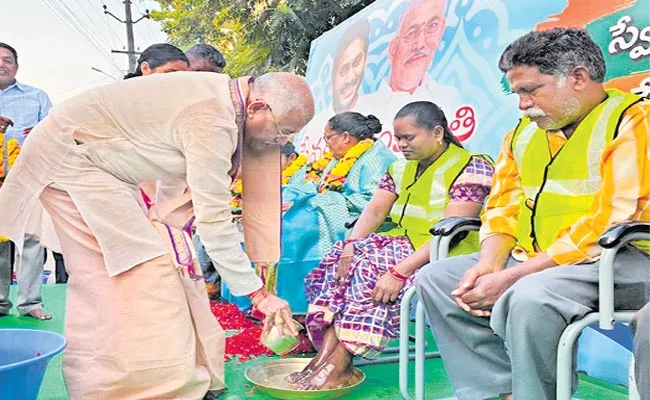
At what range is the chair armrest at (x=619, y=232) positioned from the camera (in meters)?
1.50

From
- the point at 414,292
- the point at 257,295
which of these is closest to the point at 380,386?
the point at 414,292

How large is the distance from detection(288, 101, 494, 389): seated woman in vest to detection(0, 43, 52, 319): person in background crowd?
217 centimetres

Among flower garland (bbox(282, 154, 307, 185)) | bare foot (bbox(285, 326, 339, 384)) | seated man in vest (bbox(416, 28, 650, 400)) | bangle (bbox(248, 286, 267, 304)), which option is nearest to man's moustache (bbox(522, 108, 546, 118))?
seated man in vest (bbox(416, 28, 650, 400))

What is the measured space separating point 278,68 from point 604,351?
29.8 ft

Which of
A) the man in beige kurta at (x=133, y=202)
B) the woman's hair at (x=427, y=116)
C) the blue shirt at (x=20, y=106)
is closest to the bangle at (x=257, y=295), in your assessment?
the man in beige kurta at (x=133, y=202)

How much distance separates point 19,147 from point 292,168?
6.20 feet

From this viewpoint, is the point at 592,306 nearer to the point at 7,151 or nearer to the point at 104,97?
the point at 104,97

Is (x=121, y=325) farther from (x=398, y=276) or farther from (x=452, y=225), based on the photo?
(x=452, y=225)

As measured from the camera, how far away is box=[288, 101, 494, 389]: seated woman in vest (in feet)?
7.93

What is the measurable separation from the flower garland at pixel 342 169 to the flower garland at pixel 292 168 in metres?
0.87

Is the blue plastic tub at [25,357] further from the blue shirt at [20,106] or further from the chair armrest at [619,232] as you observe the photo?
the blue shirt at [20,106]

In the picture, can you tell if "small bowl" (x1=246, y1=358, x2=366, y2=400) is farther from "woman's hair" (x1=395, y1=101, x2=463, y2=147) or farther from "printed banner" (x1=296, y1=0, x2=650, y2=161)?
"printed banner" (x1=296, y1=0, x2=650, y2=161)

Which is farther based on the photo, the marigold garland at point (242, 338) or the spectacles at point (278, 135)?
the marigold garland at point (242, 338)


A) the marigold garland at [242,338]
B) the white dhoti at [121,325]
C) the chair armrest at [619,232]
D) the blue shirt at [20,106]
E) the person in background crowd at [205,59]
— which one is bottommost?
the marigold garland at [242,338]
